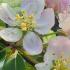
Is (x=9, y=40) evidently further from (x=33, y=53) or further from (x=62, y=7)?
(x=62, y=7)

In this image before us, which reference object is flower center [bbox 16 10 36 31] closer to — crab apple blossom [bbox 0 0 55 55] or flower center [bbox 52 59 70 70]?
crab apple blossom [bbox 0 0 55 55]

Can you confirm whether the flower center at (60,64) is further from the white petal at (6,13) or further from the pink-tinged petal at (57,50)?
the white petal at (6,13)

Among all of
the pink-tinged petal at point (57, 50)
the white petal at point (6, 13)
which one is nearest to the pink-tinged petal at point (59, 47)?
the pink-tinged petal at point (57, 50)

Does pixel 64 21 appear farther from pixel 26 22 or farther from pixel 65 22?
pixel 26 22

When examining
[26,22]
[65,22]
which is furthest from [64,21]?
[26,22]

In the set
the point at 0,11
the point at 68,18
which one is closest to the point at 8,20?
the point at 0,11

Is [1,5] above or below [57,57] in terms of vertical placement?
above

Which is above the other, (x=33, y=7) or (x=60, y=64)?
(x=33, y=7)
